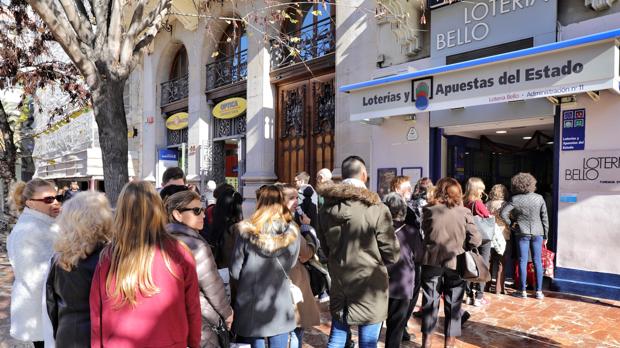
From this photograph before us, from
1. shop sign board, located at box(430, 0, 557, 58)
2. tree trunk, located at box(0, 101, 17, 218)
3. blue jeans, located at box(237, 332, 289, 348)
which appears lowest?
blue jeans, located at box(237, 332, 289, 348)

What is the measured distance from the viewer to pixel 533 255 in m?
5.88

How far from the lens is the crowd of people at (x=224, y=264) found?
201cm

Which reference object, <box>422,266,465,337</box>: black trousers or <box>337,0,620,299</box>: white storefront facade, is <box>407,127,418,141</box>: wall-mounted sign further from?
<box>422,266,465,337</box>: black trousers

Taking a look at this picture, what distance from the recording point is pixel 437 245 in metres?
3.87

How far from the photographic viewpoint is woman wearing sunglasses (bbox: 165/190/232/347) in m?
2.41

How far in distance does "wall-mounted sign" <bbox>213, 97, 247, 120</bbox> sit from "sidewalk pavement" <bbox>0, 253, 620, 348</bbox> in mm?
7592

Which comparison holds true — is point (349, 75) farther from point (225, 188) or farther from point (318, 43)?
point (225, 188)

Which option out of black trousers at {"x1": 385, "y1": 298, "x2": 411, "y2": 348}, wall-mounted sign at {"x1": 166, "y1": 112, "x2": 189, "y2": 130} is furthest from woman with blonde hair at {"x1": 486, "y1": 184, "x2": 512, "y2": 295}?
wall-mounted sign at {"x1": 166, "y1": 112, "x2": 189, "y2": 130}

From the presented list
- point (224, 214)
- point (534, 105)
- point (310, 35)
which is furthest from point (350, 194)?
point (310, 35)

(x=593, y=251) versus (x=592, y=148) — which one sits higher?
(x=592, y=148)

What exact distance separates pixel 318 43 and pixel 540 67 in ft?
18.5

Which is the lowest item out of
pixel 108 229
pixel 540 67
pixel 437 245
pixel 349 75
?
pixel 437 245

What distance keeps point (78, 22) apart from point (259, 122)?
6812 millimetres

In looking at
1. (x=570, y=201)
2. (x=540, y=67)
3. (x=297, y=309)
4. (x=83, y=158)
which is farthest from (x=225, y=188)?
(x=83, y=158)
